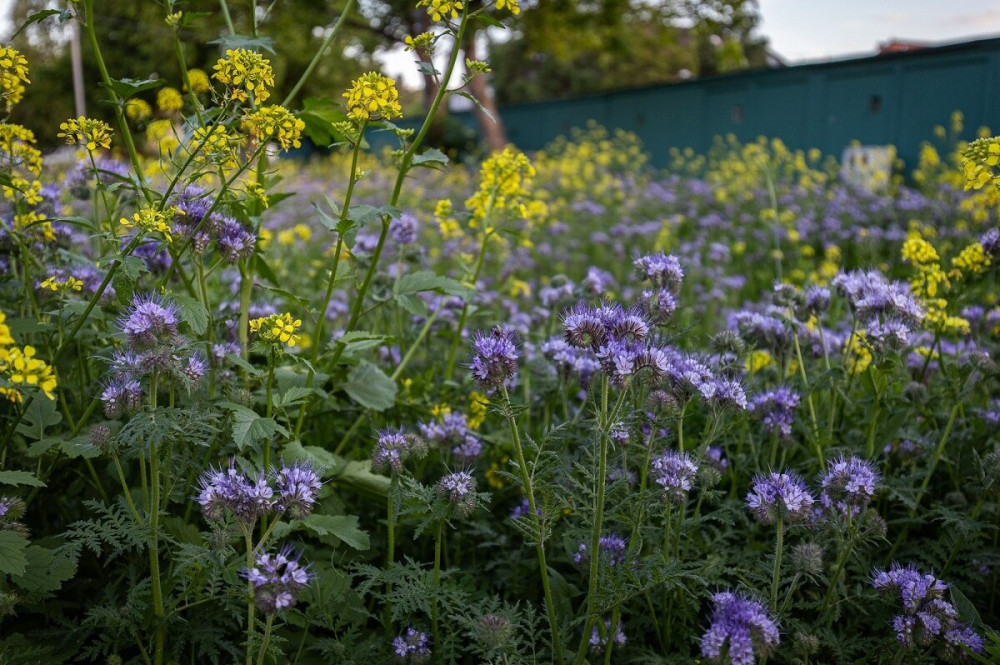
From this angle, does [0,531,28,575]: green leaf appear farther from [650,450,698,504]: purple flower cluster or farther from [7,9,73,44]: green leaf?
[650,450,698,504]: purple flower cluster

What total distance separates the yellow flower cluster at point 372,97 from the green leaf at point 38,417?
1.14 m

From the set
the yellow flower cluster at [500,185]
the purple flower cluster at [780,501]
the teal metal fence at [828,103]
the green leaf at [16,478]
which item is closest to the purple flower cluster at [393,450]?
the green leaf at [16,478]

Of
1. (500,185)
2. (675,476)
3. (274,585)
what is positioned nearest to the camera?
(274,585)

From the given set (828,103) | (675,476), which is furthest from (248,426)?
(828,103)

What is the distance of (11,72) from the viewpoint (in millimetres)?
2279

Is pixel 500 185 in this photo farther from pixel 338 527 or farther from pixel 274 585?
pixel 274 585

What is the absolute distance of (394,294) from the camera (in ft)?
8.36

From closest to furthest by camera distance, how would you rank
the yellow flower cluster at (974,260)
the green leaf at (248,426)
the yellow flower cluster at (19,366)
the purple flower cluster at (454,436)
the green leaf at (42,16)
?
the yellow flower cluster at (19,366), the green leaf at (248,426), the green leaf at (42,16), the purple flower cluster at (454,436), the yellow flower cluster at (974,260)

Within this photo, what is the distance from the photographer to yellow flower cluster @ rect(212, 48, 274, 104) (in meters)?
2.08

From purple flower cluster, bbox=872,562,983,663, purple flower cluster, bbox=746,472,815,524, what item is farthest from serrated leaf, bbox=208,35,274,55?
purple flower cluster, bbox=872,562,983,663

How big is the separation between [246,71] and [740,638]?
71.3 inches

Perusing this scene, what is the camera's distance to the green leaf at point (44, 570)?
189 cm

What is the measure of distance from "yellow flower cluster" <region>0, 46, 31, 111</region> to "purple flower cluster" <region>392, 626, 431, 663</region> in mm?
1823

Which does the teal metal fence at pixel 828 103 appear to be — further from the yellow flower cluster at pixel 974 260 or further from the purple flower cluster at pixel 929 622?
the purple flower cluster at pixel 929 622
